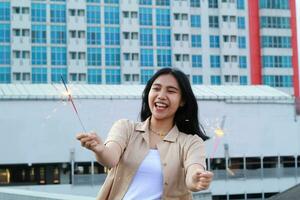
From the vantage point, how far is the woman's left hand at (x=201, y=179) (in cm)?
255

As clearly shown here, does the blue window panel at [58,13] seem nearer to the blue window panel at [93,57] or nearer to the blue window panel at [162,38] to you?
the blue window panel at [93,57]

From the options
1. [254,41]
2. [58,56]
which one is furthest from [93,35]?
[254,41]

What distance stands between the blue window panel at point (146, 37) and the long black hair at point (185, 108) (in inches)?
2384

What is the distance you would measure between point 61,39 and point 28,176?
22211 mm

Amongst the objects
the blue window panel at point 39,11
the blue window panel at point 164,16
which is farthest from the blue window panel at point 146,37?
the blue window panel at point 39,11

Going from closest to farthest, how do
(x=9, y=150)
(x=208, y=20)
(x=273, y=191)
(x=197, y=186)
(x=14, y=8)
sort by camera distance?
(x=197, y=186), (x=9, y=150), (x=273, y=191), (x=14, y=8), (x=208, y=20)

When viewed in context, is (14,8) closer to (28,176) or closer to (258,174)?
(28,176)

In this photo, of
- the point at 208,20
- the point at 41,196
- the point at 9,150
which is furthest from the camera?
the point at 208,20

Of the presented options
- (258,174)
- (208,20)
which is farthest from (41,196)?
(208,20)

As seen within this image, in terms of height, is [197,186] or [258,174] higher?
[197,186]

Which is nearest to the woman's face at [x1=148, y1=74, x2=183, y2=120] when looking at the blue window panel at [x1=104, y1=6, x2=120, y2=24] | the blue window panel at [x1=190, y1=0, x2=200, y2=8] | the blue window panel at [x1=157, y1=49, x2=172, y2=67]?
the blue window panel at [x1=104, y1=6, x2=120, y2=24]

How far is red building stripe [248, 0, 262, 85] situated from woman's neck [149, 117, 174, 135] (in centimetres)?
6486

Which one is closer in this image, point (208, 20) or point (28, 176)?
point (28, 176)

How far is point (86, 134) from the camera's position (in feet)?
8.62
